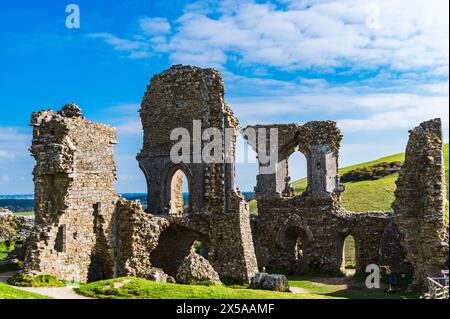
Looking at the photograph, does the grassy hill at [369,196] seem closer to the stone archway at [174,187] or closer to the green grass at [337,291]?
the green grass at [337,291]

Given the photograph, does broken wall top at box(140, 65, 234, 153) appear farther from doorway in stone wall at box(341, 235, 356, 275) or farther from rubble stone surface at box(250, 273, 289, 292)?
doorway in stone wall at box(341, 235, 356, 275)

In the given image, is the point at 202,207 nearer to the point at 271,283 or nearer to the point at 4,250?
the point at 271,283

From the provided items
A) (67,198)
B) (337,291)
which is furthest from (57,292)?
(337,291)

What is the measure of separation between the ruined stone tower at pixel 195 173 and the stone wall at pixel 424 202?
286 inches

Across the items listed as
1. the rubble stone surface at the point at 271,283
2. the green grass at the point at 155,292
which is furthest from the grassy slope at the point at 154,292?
the rubble stone surface at the point at 271,283

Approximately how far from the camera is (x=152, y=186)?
32.9 meters

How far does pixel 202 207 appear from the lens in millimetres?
30812

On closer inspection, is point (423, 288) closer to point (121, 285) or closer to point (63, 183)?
point (121, 285)

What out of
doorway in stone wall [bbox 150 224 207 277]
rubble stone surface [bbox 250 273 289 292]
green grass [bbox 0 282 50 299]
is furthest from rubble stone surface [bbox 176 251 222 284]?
green grass [bbox 0 282 50 299]

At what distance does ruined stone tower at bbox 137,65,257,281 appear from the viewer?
3017 centimetres

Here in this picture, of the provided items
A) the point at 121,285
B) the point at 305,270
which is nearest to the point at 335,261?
the point at 305,270

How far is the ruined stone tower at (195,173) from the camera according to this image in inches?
1188

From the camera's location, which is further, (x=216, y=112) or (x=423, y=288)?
(x=216, y=112)

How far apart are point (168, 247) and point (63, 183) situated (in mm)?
8911
